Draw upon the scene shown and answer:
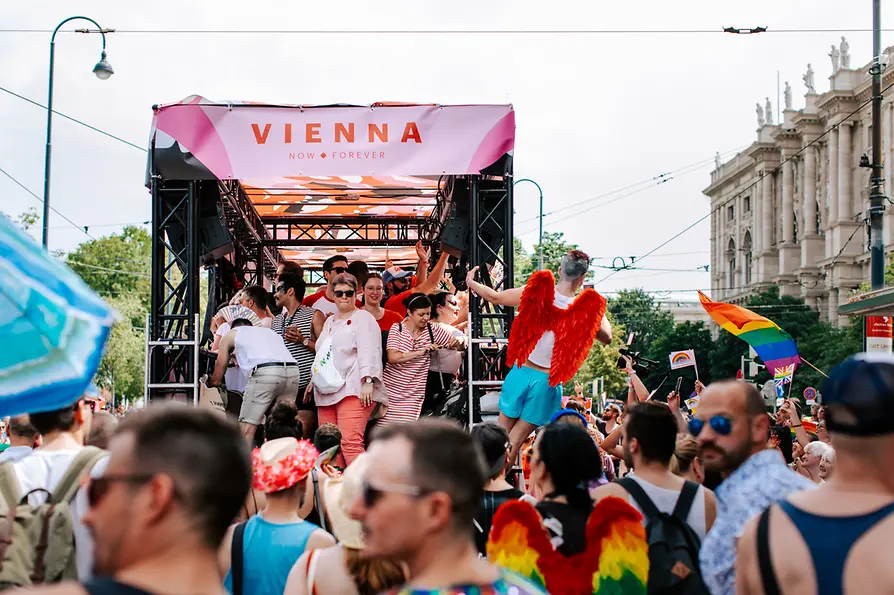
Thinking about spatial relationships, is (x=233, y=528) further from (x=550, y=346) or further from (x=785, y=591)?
(x=550, y=346)

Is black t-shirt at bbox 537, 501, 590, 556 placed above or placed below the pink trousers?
above

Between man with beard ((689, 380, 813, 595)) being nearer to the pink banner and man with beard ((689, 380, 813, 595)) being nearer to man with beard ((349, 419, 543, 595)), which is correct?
man with beard ((349, 419, 543, 595))

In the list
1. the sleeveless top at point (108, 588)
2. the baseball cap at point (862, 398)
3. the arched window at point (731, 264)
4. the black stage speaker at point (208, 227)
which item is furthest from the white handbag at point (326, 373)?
the arched window at point (731, 264)

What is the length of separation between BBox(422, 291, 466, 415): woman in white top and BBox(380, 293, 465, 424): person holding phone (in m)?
0.24

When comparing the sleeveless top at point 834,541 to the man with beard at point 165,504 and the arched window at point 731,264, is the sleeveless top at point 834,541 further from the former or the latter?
the arched window at point 731,264

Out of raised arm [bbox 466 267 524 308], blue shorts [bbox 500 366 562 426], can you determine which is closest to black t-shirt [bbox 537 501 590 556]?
blue shorts [bbox 500 366 562 426]

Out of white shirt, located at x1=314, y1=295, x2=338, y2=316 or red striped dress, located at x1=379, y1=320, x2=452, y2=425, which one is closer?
red striped dress, located at x1=379, y1=320, x2=452, y2=425

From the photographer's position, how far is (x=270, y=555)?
412 cm

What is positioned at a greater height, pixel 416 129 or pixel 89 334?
pixel 416 129

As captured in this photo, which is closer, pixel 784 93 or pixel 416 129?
pixel 416 129

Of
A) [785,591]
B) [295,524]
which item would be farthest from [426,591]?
[295,524]

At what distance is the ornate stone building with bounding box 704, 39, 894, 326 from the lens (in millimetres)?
72000

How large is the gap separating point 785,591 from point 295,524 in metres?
2.03

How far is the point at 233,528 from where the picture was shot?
14.1 ft
